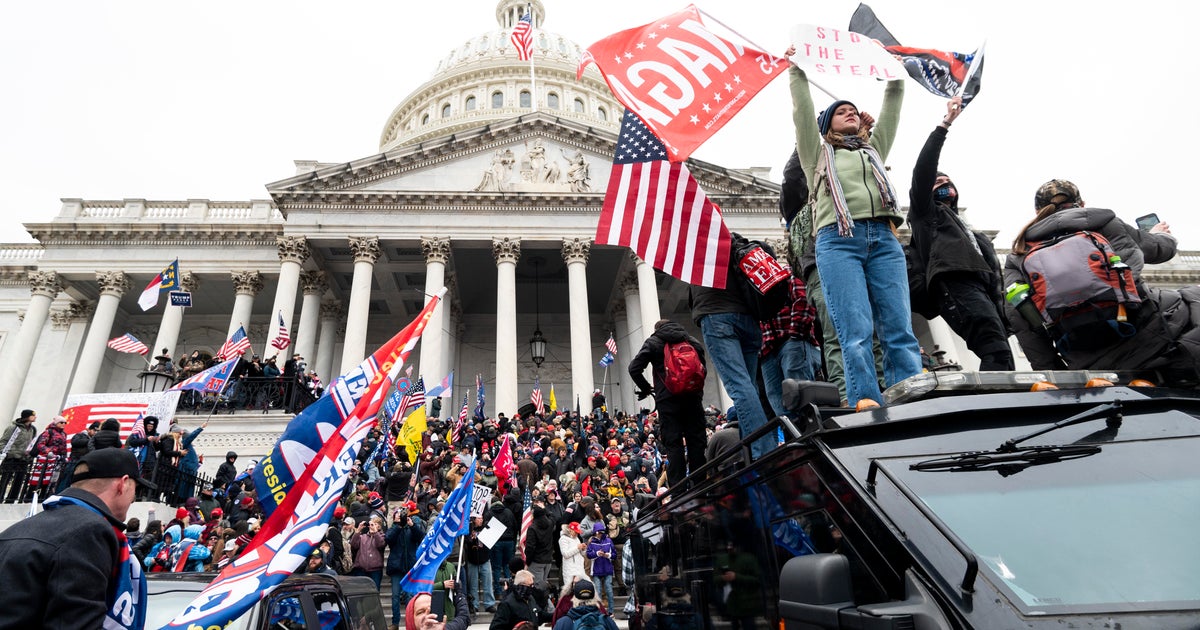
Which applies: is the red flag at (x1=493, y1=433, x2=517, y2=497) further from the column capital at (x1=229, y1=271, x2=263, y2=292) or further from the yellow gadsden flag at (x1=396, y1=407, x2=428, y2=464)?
the column capital at (x1=229, y1=271, x2=263, y2=292)

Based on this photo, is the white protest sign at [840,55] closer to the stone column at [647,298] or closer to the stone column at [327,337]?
the stone column at [647,298]

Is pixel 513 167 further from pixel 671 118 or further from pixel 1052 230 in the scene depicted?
pixel 1052 230

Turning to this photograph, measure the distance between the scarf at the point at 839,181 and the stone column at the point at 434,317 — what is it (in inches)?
820

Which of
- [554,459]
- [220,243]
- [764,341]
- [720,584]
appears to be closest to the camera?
[720,584]

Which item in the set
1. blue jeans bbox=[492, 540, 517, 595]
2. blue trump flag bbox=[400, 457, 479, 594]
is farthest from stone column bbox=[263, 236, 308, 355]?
blue trump flag bbox=[400, 457, 479, 594]

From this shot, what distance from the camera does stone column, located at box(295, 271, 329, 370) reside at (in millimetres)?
26672

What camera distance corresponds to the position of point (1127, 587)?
165cm

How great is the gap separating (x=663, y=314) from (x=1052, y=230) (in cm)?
3159

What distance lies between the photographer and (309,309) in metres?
28.1

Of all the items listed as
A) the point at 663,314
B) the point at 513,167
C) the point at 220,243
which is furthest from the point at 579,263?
the point at 220,243

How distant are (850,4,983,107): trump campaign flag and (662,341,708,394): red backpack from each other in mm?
2859

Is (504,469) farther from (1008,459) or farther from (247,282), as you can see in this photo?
(247,282)

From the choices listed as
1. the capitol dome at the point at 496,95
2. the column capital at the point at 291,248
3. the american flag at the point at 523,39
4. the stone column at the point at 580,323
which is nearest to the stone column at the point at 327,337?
the column capital at the point at 291,248

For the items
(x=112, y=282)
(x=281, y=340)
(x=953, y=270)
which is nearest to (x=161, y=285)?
(x=281, y=340)
